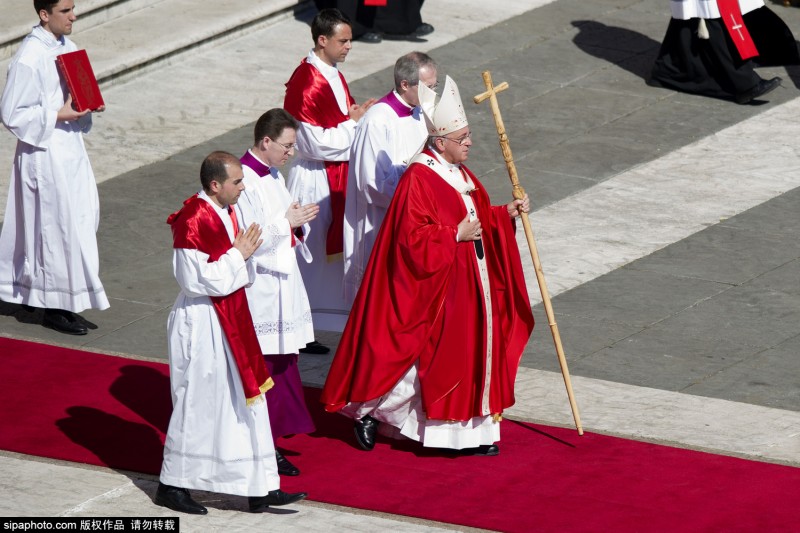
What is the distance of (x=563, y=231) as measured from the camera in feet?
36.4

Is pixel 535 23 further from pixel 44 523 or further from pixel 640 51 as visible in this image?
pixel 44 523

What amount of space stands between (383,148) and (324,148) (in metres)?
0.51

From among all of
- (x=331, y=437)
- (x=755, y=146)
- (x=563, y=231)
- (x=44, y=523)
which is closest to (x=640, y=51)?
(x=755, y=146)

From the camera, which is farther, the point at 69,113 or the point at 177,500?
the point at 69,113

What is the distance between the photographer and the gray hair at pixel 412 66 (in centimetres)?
859

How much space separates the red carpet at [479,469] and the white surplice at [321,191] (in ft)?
2.35

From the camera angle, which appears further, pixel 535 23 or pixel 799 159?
pixel 535 23

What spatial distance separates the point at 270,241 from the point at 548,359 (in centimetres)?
217

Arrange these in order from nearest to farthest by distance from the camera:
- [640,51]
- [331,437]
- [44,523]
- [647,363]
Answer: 1. [44,523]
2. [331,437]
3. [647,363]
4. [640,51]

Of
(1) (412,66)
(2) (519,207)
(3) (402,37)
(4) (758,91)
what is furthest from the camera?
(3) (402,37)

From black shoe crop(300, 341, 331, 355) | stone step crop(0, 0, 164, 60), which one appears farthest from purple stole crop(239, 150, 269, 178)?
stone step crop(0, 0, 164, 60)

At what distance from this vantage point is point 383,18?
14.6 m

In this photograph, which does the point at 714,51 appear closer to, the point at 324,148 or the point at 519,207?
the point at 324,148

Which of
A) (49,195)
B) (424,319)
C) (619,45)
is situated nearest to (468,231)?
(424,319)
